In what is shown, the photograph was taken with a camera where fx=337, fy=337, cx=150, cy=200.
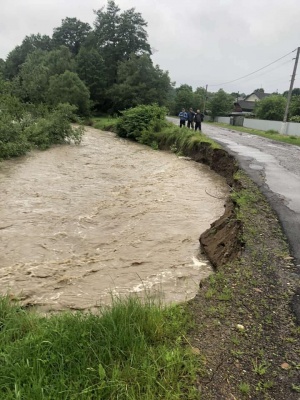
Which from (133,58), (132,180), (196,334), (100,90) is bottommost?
(132,180)

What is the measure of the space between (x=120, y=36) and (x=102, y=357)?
61.2 metres

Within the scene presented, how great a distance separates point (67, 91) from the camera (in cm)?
3959

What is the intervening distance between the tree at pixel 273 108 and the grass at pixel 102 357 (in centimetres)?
4515

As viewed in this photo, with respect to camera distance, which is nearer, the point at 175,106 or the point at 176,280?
the point at 176,280

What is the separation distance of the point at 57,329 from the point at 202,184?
1008 cm

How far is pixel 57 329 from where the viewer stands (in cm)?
337

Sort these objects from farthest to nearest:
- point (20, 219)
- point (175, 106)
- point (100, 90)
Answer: point (175, 106), point (100, 90), point (20, 219)

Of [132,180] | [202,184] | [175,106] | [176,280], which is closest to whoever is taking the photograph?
[176,280]

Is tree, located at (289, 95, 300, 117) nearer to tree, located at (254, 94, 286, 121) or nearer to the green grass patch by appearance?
tree, located at (254, 94, 286, 121)

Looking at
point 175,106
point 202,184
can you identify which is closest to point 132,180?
point 202,184

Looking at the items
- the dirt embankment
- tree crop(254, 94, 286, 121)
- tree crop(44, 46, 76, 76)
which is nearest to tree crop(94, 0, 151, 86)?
tree crop(44, 46, 76, 76)

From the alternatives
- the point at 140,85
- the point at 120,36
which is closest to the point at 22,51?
the point at 120,36

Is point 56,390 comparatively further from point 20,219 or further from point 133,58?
point 133,58

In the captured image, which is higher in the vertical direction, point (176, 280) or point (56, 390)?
point (56, 390)
